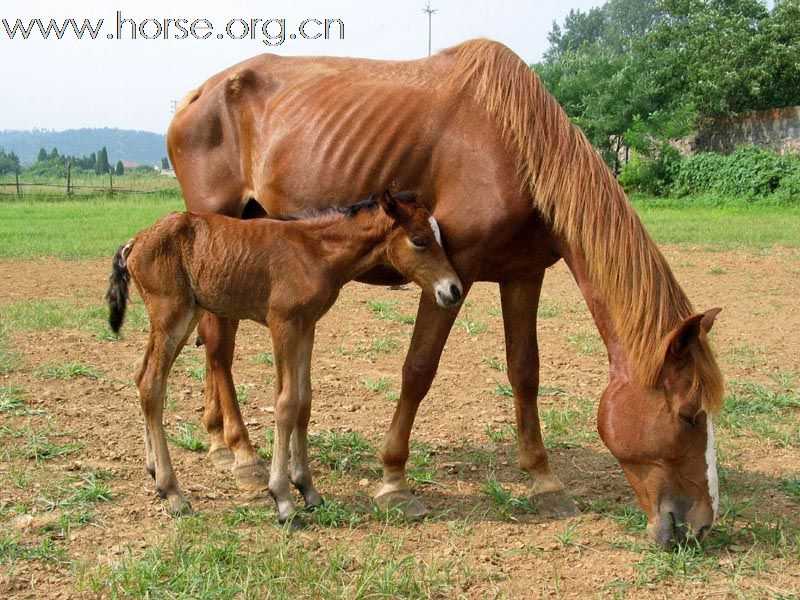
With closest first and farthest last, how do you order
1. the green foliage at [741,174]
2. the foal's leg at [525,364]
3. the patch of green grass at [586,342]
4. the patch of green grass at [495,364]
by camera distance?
1. the foal's leg at [525,364]
2. the patch of green grass at [495,364]
3. the patch of green grass at [586,342]
4. the green foliage at [741,174]

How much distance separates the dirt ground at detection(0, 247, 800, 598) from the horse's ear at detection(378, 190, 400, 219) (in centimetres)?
152

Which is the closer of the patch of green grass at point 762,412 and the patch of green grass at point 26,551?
the patch of green grass at point 26,551

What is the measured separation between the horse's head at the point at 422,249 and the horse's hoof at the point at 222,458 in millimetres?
1707

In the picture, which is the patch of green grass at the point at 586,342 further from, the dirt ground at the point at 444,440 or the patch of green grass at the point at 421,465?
the patch of green grass at the point at 421,465

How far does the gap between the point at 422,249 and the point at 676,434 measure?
4.69 feet

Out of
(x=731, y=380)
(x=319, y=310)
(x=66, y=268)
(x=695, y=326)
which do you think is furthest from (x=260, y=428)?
(x=66, y=268)

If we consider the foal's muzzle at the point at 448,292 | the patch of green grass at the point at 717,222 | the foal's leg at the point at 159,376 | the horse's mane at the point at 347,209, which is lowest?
the patch of green grass at the point at 717,222

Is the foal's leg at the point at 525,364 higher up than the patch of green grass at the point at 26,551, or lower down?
higher up

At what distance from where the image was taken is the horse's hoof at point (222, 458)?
4.79 m

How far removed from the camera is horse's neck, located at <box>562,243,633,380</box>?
366 centimetres

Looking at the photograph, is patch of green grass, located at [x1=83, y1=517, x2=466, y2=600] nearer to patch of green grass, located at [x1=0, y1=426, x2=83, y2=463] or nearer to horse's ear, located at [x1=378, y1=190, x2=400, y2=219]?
patch of green grass, located at [x1=0, y1=426, x2=83, y2=463]

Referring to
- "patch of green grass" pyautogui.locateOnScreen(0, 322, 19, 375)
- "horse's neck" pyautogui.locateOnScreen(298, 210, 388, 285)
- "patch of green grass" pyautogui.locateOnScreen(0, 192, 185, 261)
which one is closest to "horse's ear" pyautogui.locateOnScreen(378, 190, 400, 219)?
"horse's neck" pyautogui.locateOnScreen(298, 210, 388, 285)

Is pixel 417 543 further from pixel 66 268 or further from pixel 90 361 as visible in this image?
pixel 66 268

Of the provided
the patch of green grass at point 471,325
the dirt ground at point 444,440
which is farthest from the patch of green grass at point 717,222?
the patch of green grass at point 471,325
